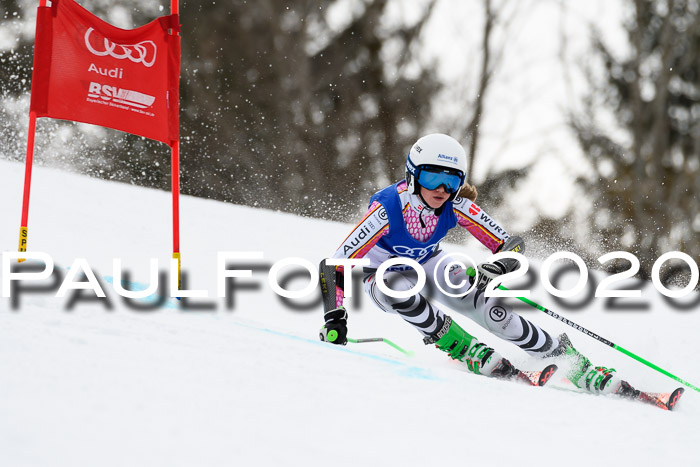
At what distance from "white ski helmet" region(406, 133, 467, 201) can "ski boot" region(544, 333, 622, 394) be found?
104 centimetres

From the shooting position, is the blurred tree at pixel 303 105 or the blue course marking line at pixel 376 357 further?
the blurred tree at pixel 303 105

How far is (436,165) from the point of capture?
376 cm

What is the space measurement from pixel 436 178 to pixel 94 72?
206 centimetres

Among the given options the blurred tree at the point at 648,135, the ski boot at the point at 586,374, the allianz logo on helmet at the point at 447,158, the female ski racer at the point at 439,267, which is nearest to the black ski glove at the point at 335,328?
the female ski racer at the point at 439,267

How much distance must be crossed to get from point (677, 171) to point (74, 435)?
18616mm

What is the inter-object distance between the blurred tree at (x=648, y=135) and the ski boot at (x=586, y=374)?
44.3 ft

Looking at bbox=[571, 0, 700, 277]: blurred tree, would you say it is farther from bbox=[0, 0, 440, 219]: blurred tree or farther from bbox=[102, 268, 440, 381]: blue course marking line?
bbox=[102, 268, 440, 381]: blue course marking line

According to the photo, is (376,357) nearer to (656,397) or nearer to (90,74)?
(656,397)

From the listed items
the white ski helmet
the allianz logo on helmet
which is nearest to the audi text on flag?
the white ski helmet

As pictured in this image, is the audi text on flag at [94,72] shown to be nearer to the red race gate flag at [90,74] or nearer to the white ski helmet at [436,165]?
the red race gate flag at [90,74]

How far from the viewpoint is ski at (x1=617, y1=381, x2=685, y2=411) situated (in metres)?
3.40

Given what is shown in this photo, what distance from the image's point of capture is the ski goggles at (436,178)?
12.4 feet

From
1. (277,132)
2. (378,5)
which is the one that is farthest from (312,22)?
(277,132)

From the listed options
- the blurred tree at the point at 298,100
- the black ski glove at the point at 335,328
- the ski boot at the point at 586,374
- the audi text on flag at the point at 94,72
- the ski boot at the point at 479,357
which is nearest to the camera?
the black ski glove at the point at 335,328
